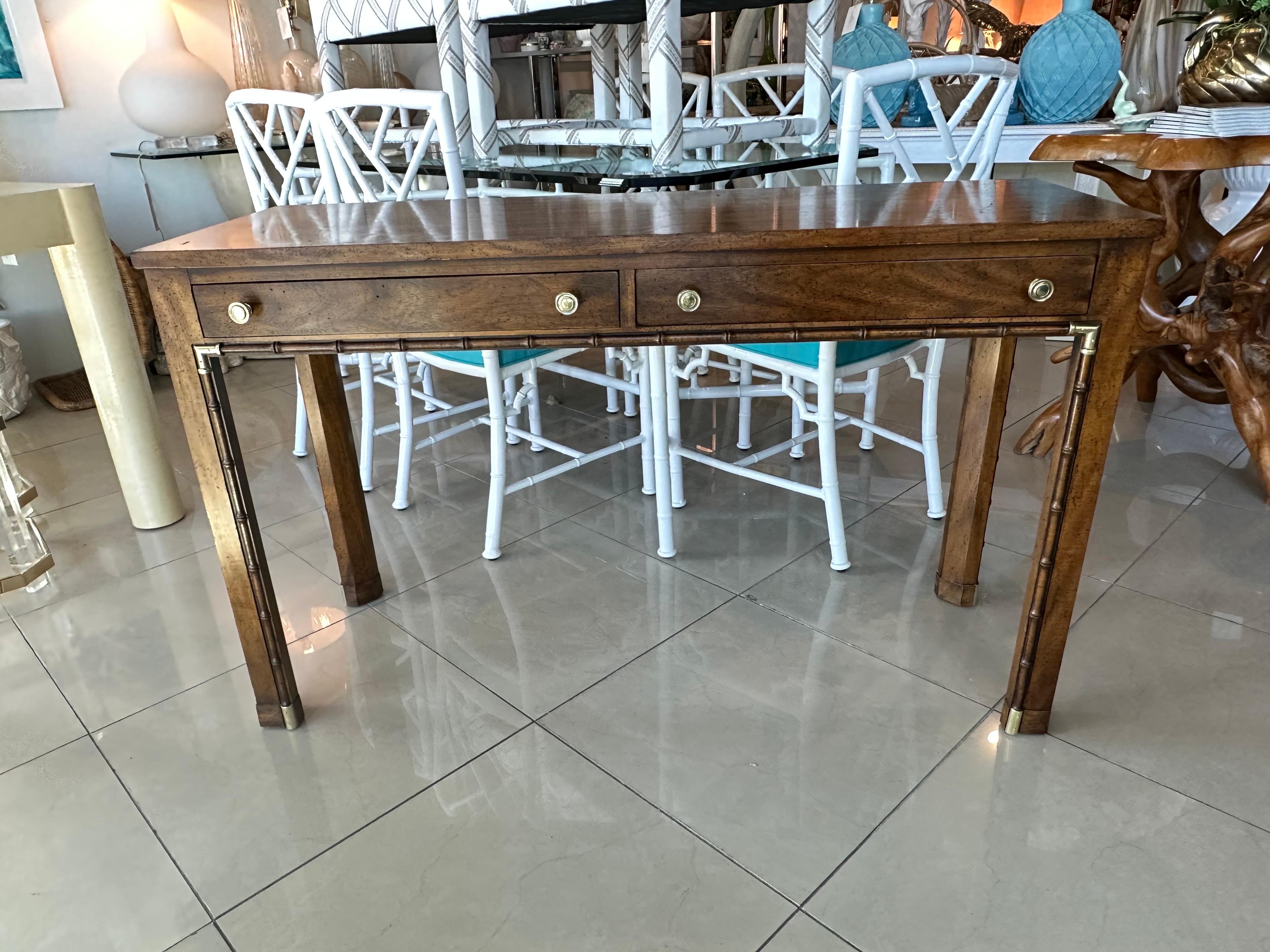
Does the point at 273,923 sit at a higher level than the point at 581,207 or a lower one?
lower

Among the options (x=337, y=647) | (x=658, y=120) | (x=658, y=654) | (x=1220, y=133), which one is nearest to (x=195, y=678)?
(x=337, y=647)

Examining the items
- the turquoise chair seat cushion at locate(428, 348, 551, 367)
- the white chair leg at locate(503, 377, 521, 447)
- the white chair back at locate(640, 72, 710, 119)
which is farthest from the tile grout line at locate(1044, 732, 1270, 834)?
the white chair back at locate(640, 72, 710, 119)

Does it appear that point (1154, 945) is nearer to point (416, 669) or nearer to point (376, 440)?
point (416, 669)

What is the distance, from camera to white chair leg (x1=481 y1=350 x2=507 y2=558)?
1.71 metres

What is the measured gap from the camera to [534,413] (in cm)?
230

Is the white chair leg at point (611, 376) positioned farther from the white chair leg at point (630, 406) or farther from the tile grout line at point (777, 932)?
the tile grout line at point (777, 932)

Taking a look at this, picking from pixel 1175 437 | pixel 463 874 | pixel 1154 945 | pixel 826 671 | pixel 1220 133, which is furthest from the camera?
pixel 1175 437

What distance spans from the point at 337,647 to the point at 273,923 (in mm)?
585

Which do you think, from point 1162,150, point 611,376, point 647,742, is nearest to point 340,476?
point 647,742

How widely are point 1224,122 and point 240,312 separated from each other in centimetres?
197

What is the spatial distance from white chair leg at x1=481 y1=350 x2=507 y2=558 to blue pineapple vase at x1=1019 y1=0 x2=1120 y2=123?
1.88m

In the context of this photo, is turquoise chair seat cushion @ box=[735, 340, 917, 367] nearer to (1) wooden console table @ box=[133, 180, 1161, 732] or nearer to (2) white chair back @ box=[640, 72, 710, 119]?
(1) wooden console table @ box=[133, 180, 1161, 732]

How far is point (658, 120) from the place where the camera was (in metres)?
1.58

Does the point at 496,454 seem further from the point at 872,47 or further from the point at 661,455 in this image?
the point at 872,47
